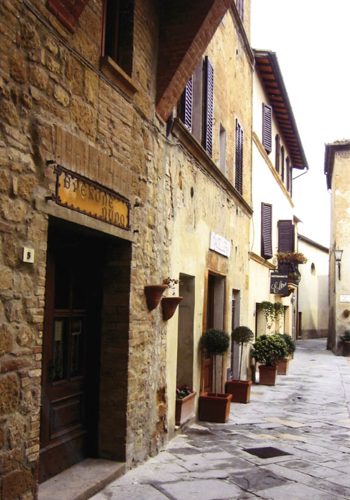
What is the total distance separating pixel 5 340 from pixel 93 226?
1434 millimetres

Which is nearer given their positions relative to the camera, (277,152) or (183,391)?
(183,391)

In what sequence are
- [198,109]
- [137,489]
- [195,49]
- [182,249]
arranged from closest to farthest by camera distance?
1. [137,489]
2. [195,49]
3. [182,249]
4. [198,109]

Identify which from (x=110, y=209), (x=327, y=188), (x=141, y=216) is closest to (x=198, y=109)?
(x=141, y=216)

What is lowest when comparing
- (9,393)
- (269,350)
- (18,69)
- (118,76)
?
(269,350)

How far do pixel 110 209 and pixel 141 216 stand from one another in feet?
2.59

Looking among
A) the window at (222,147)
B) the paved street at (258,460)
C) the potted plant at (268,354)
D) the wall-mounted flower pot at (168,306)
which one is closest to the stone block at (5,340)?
the paved street at (258,460)

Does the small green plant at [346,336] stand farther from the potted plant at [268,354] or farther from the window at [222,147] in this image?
the window at [222,147]

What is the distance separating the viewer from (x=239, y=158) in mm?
11734

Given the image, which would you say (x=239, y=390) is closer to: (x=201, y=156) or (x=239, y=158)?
(x=201, y=156)

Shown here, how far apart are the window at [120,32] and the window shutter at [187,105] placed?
7.10ft

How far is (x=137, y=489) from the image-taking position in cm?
481

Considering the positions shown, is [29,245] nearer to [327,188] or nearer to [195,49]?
[195,49]

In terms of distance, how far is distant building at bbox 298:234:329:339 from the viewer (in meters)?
32.9

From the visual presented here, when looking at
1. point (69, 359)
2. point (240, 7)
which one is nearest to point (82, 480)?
point (69, 359)
